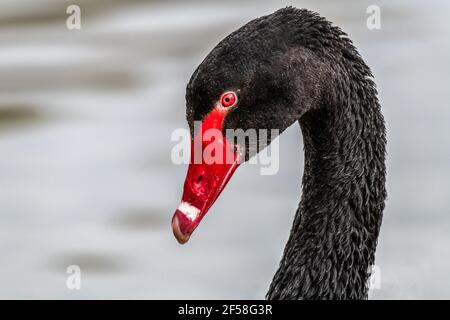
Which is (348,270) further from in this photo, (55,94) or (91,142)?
(55,94)

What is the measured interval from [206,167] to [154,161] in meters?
2.10

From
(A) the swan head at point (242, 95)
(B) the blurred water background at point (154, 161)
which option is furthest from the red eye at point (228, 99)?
(B) the blurred water background at point (154, 161)

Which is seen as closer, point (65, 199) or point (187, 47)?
point (65, 199)

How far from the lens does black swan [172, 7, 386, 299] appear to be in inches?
141

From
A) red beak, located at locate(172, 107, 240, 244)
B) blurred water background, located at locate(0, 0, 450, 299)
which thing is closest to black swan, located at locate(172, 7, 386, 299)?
red beak, located at locate(172, 107, 240, 244)

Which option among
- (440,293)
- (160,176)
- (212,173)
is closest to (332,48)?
(212,173)

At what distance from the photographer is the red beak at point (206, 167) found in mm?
3631

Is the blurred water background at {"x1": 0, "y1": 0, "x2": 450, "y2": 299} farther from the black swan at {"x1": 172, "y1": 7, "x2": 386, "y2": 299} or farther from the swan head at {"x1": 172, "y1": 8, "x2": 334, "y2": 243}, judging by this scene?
the swan head at {"x1": 172, "y1": 8, "x2": 334, "y2": 243}

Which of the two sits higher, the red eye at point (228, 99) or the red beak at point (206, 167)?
the red eye at point (228, 99)

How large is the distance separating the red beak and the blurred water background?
1.46 meters

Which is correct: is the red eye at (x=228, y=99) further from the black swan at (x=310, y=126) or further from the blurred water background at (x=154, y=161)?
the blurred water background at (x=154, y=161)

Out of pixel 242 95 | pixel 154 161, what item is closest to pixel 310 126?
pixel 242 95

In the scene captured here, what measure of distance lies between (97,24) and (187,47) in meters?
0.67

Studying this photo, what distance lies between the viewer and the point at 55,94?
20.7 feet
